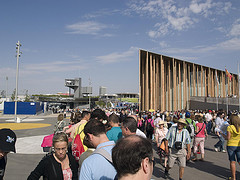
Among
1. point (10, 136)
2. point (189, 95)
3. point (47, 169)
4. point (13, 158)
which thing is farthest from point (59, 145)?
point (189, 95)

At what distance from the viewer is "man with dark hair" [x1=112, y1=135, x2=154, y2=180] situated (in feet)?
4.08

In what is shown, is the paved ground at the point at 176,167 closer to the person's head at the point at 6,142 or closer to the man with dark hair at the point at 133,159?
the person's head at the point at 6,142

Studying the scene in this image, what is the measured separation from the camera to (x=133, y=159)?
4.07 ft

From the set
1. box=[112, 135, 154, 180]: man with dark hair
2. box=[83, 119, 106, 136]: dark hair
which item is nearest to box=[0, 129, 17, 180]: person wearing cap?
box=[83, 119, 106, 136]: dark hair

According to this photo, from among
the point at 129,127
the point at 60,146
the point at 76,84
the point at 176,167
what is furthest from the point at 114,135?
the point at 76,84

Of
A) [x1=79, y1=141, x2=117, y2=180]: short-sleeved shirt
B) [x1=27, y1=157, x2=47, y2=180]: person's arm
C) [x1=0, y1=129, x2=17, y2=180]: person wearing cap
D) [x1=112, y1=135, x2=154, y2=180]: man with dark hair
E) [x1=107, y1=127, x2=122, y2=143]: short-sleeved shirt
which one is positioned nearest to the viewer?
[x1=112, y1=135, x2=154, y2=180]: man with dark hair

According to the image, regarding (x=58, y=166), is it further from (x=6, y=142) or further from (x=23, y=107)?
(x=23, y=107)

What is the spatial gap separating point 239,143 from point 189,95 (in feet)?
113

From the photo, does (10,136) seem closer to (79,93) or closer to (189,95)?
(189,95)

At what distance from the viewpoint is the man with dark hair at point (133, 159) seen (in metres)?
1.24

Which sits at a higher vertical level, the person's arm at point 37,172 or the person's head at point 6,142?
the person's head at point 6,142

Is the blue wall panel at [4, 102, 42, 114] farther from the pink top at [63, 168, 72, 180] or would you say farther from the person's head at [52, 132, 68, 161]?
the pink top at [63, 168, 72, 180]

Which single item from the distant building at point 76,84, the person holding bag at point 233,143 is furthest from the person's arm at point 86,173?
the distant building at point 76,84

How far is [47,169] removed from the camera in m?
2.30
